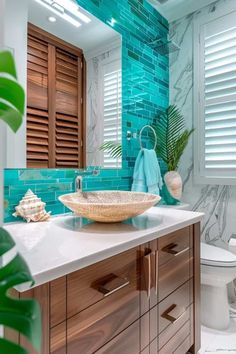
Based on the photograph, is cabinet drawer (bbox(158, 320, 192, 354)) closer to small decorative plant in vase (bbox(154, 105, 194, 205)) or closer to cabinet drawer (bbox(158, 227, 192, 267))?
cabinet drawer (bbox(158, 227, 192, 267))

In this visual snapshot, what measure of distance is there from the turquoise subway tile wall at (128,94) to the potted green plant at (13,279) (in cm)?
95

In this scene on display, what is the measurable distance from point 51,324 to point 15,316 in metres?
0.44

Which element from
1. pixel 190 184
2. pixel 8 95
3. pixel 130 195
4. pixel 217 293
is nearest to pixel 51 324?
pixel 8 95

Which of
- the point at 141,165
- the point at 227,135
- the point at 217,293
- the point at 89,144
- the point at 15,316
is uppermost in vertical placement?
the point at 227,135

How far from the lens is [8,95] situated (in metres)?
0.31

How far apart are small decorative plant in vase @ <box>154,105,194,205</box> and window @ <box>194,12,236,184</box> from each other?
156mm

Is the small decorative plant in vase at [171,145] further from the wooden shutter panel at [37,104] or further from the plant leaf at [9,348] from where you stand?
the plant leaf at [9,348]

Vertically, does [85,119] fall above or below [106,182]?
above

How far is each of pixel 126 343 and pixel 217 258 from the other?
981mm

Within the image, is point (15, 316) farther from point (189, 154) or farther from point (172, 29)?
point (172, 29)

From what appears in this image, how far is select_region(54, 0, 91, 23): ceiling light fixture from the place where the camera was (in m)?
1.43

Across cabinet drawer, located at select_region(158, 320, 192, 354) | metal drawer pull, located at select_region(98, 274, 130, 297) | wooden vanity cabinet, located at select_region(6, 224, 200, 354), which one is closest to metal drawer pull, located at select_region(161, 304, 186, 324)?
wooden vanity cabinet, located at select_region(6, 224, 200, 354)

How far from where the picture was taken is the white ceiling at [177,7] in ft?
7.07

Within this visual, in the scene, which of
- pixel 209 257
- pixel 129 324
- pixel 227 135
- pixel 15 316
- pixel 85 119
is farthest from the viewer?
pixel 227 135
